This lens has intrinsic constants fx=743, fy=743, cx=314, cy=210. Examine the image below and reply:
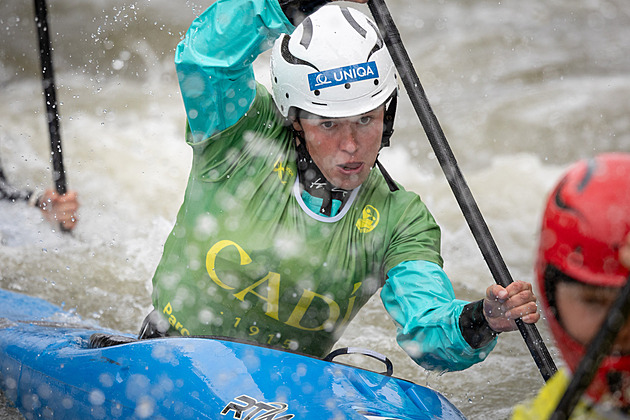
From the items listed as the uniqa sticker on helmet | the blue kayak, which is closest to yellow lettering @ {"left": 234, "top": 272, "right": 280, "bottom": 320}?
the blue kayak

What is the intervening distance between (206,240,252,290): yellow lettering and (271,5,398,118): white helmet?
18.0 inches

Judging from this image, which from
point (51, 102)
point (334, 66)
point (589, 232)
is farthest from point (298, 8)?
point (51, 102)

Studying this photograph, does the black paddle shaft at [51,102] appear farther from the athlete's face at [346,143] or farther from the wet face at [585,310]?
the wet face at [585,310]

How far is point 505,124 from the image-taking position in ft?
27.1

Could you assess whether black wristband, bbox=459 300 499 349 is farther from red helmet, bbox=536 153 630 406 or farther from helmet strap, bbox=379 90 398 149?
red helmet, bbox=536 153 630 406

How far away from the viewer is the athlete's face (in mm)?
2166

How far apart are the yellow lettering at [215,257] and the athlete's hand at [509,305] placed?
2.52 feet

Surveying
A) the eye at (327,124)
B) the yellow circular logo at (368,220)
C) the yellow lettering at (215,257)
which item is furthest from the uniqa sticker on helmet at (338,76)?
the yellow lettering at (215,257)

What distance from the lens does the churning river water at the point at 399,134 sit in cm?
449

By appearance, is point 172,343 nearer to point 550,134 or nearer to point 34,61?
point 550,134

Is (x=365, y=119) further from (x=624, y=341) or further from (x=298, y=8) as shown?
(x=624, y=341)

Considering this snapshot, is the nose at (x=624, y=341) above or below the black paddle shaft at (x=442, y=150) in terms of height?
above

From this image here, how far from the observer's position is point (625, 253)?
0.91 meters

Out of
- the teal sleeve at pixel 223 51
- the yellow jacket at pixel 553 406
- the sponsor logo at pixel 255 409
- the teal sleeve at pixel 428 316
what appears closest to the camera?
the yellow jacket at pixel 553 406
